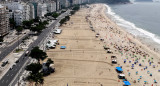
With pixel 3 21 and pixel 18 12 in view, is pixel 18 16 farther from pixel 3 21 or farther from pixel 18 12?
pixel 3 21

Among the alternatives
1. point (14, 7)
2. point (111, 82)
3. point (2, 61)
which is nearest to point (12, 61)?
point (2, 61)

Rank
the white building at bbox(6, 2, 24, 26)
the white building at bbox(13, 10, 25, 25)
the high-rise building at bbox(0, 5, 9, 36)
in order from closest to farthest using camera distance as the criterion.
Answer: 1. the high-rise building at bbox(0, 5, 9, 36)
2. the white building at bbox(13, 10, 25, 25)
3. the white building at bbox(6, 2, 24, 26)

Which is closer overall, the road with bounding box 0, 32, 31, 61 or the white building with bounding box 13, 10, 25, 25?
the road with bounding box 0, 32, 31, 61

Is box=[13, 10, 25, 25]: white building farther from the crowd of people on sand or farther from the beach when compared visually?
the crowd of people on sand

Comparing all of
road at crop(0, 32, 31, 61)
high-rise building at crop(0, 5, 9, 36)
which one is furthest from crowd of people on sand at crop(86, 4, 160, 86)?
high-rise building at crop(0, 5, 9, 36)

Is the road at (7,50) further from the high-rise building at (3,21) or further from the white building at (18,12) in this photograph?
the white building at (18,12)

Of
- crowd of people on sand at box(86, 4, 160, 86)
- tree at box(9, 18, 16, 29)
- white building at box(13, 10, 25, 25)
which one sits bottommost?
crowd of people on sand at box(86, 4, 160, 86)

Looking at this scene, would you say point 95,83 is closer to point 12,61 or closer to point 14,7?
point 12,61

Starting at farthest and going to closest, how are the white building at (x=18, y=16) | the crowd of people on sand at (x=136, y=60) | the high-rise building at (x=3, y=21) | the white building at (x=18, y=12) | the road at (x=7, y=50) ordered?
the white building at (x=18, y=12), the white building at (x=18, y=16), the high-rise building at (x=3, y=21), the road at (x=7, y=50), the crowd of people on sand at (x=136, y=60)

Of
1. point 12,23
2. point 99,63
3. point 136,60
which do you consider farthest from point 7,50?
point 136,60

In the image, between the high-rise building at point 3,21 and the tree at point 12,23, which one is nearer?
the high-rise building at point 3,21

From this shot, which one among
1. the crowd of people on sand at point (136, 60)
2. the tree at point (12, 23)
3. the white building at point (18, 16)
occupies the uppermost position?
the white building at point (18, 16)

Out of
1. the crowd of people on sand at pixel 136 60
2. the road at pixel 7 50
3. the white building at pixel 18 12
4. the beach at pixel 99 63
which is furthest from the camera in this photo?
the white building at pixel 18 12

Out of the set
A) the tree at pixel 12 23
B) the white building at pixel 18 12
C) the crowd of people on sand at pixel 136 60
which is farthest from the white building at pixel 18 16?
the crowd of people on sand at pixel 136 60
